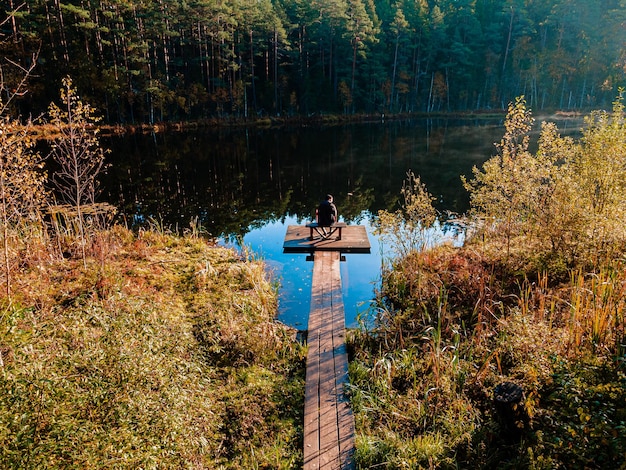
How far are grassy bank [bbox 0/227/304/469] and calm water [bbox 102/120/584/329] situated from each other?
1.99m

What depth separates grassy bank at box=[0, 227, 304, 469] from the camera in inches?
155

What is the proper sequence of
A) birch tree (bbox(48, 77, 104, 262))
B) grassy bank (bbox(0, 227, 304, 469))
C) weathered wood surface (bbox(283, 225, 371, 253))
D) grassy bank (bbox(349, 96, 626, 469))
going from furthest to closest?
weathered wood surface (bbox(283, 225, 371, 253))
birch tree (bbox(48, 77, 104, 262))
grassy bank (bbox(349, 96, 626, 469))
grassy bank (bbox(0, 227, 304, 469))

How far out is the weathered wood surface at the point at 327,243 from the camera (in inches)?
526

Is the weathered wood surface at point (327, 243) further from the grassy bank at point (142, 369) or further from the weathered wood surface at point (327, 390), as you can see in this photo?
the grassy bank at point (142, 369)

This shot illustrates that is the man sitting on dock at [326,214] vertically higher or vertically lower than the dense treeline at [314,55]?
lower

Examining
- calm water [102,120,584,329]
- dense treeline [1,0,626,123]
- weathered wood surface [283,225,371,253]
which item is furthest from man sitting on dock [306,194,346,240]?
dense treeline [1,0,626,123]

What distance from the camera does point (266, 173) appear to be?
25.8m

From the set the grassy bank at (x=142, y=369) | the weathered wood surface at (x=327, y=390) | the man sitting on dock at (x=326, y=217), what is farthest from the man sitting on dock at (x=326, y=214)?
the grassy bank at (x=142, y=369)

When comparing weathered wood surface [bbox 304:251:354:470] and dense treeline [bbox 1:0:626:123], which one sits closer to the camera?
weathered wood surface [bbox 304:251:354:470]

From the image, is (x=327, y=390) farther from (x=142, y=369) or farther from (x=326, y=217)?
(x=326, y=217)

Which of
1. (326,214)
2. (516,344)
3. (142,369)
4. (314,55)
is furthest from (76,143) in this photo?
(314,55)

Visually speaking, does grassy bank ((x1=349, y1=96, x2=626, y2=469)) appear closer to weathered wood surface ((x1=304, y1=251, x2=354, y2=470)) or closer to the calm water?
weathered wood surface ((x1=304, y1=251, x2=354, y2=470))

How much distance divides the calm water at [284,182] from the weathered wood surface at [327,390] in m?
0.60

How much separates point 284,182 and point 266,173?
259 centimetres
